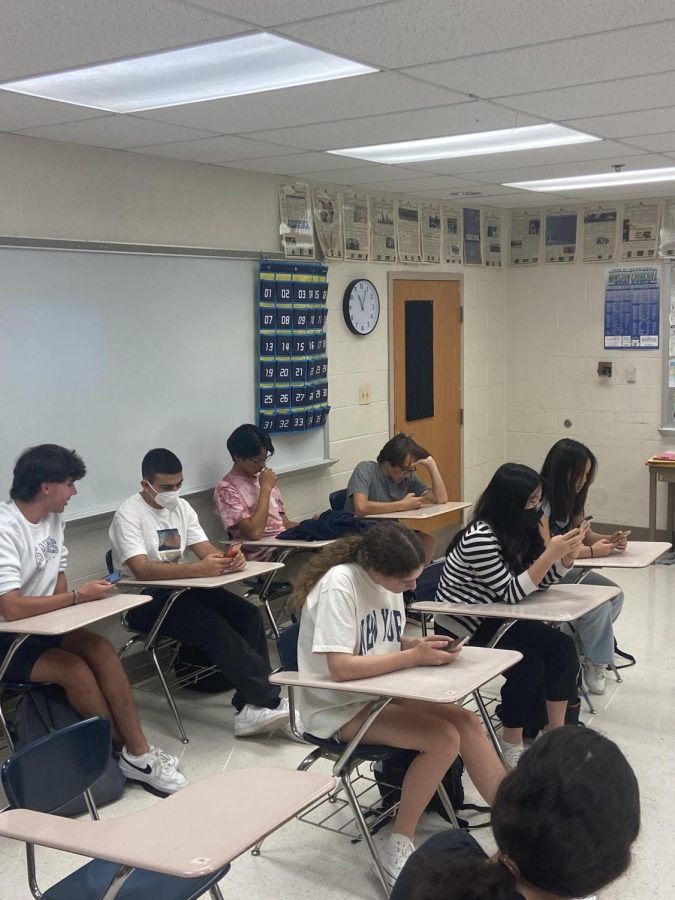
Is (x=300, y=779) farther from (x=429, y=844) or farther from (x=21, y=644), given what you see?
(x=21, y=644)

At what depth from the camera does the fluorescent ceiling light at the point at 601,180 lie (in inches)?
224

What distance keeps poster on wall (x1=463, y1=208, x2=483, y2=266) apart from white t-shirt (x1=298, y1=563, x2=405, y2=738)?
181 inches

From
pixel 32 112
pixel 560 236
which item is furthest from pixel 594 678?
pixel 560 236

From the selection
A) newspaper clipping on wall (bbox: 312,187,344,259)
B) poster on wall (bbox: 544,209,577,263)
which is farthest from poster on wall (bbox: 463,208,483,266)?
newspaper clipping on wall (bbox: 312,187,344,259)

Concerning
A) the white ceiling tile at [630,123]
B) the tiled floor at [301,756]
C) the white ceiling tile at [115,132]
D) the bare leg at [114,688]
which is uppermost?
the white ceiling tile at [630,123]

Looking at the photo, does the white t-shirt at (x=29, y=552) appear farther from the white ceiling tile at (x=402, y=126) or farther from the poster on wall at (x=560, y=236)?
the poster on wall at (x=560, y=236)

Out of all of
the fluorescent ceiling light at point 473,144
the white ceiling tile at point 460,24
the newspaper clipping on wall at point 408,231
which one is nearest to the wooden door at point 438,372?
the newspaper clipping on wall at point 408,231

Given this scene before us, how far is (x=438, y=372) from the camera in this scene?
6.94 m

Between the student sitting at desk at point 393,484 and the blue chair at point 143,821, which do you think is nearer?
the blue chair at point 143,821

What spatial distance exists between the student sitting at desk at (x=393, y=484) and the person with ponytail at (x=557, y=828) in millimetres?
3832

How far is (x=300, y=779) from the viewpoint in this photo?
211cm

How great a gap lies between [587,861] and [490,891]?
139 millimetres

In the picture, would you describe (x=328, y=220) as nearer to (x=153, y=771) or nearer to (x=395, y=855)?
(x=153, y=771)

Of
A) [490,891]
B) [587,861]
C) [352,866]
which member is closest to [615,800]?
[587,861]
